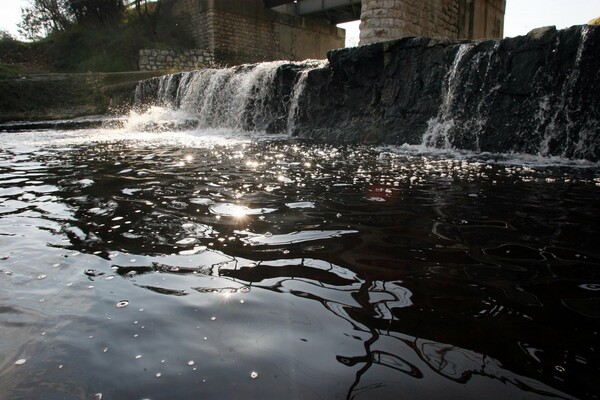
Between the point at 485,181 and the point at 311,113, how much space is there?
18.7ft

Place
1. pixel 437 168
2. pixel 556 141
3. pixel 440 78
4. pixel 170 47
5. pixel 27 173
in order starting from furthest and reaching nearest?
pixel 170 47
pixel 440 78
pixel 556 141
pixel 437 168
pixel 27 173

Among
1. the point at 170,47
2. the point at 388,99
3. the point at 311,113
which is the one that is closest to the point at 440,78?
the point at 388,99

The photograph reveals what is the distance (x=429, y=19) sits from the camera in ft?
42.2

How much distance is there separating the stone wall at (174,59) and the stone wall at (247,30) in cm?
59

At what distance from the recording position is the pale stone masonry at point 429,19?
1150cm

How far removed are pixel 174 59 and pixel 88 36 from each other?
498 centimetres

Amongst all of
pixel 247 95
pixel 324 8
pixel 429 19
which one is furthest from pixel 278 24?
pixel 247 95

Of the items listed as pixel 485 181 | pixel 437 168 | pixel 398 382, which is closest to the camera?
pixel 398 382

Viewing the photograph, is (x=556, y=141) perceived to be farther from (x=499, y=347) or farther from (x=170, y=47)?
(x=170, y=47)

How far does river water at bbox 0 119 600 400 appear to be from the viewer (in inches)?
42.9

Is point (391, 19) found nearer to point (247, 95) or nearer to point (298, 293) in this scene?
point (247, 95)

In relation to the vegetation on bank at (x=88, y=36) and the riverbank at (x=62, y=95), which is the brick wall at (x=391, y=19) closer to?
the riverbank at (x=62, y=95)

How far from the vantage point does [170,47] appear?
20.8 metres

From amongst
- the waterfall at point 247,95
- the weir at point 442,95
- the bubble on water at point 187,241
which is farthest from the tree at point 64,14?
the bubble on water at point 187,241
